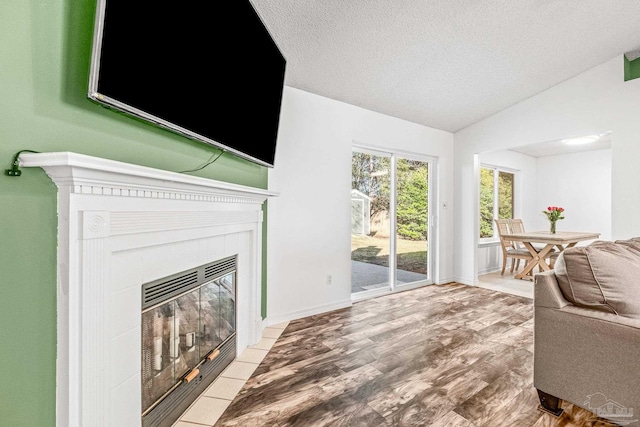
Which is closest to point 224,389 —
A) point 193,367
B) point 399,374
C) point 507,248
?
point 193,367

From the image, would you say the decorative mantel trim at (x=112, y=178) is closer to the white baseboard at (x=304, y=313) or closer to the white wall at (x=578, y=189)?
the white baseboard at (x=304, y=313)

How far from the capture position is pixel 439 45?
8.99 ft

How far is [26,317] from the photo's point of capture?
3.09 ft

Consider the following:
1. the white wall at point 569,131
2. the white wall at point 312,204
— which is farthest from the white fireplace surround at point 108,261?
the white wall at point 569,131

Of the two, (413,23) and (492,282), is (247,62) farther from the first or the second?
(492,282)

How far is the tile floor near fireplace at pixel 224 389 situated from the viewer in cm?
161

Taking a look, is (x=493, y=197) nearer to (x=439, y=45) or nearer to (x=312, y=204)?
(x=439, y=45)

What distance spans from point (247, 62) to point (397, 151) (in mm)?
2617

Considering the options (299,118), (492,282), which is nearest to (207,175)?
(299,118)

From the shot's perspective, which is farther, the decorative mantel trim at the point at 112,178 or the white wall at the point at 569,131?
the white wall at the point at 569,131

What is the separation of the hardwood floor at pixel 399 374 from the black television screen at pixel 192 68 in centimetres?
152

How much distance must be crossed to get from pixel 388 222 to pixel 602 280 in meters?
2.57

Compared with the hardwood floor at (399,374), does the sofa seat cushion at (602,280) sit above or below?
above

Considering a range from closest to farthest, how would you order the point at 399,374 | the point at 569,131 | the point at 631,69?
the point at 399,374
the point at 631,69
the point at 569,131
